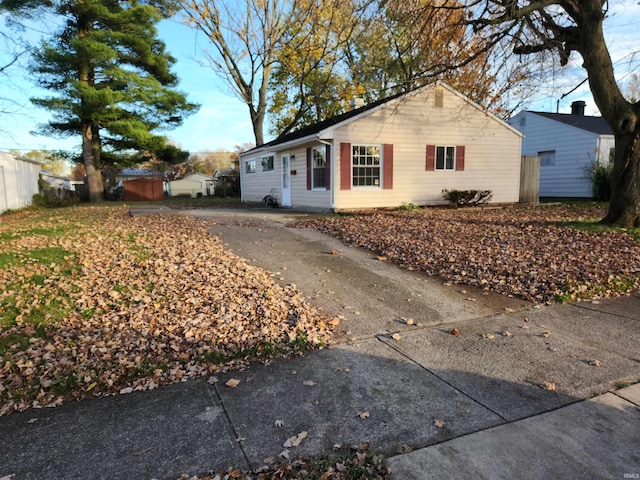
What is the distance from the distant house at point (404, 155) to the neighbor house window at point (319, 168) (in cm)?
4

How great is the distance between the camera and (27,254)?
6449 millimetres

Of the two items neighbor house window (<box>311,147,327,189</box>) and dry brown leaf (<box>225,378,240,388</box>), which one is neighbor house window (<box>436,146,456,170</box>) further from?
dry brown leaf (<box>225,378,240,388</box>)

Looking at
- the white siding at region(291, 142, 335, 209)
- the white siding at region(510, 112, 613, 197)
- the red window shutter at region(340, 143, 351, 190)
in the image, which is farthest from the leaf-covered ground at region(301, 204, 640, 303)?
the white siding at region(510, 112, 613, 197)

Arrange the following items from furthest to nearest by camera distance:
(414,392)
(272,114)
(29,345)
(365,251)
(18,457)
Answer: (272,114) → (365,251) → (29,345) → (414,392) → (18,457)

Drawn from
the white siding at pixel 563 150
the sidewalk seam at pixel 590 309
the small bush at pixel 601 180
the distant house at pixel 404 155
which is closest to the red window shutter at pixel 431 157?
the distant house at pixel 404 155

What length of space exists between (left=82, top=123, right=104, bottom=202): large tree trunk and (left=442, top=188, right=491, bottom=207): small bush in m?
20.1

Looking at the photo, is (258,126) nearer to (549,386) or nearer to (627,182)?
(627,182)

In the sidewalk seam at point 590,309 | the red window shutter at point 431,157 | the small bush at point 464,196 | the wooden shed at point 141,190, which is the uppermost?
the red window shutter at point 431,157

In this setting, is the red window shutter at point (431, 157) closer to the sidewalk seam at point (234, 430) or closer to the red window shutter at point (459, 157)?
the red window shutter at point (459, 157)

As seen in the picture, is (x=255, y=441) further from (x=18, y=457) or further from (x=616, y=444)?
(x=616, y=444)

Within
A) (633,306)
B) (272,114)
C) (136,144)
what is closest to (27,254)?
(633,306)

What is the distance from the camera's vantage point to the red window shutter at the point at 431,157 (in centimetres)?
1509

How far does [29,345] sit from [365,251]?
5620mm

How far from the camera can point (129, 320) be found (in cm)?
445
